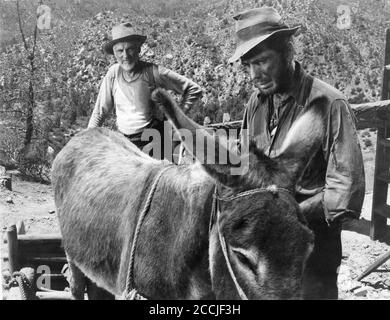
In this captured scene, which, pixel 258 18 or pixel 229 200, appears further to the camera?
pixel 258 18

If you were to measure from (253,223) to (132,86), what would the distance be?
1.59 metres

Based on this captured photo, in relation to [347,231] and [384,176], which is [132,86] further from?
[347,231]

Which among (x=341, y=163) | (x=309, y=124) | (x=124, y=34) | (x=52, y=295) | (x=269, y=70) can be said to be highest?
(x=124, y=34)

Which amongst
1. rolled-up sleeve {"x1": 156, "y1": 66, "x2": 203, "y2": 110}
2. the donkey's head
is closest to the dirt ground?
rolled-up sleeve {"x1": 156, "y1": 66, "x2": 203, "y2": 110}

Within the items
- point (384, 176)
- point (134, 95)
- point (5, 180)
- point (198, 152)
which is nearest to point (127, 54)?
point (134, 95)

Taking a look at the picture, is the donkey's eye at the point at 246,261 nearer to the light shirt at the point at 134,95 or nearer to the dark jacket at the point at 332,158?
the dark jacket at the point at 332,158

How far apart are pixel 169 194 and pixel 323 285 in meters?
0.78

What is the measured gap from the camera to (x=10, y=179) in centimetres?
571

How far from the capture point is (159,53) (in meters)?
4.68

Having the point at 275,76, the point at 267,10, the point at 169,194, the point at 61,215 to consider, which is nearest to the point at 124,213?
the point at 169,194

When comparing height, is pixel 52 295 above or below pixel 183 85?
below

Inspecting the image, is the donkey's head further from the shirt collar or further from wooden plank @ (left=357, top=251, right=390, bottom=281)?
wooden plank @ (left=357, top=251, right=390, bottom=281)

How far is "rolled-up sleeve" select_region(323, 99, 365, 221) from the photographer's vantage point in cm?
188

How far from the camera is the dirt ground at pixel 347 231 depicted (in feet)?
Result: 12.7
